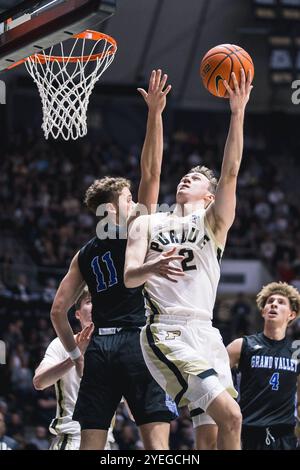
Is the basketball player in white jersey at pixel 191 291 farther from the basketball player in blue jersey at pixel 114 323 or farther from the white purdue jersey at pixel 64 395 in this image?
the white purdue jersey at pixel 64 395

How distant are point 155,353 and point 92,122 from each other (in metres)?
20.1

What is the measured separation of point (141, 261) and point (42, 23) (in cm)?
185

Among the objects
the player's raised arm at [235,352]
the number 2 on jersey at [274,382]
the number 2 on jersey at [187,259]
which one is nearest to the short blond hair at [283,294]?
the player's raised arm at [235,352]

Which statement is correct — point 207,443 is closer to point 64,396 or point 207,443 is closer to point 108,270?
point 108,270

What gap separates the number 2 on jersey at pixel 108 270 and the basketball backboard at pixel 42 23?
1.49 metres

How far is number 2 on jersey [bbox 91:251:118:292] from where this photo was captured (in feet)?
19.3

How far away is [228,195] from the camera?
540 centimetres

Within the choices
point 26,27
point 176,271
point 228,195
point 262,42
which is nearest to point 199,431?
point 176,271

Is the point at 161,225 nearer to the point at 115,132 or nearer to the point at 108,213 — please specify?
the point at 108,213

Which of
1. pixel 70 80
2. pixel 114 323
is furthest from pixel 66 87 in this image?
pixel 114 323


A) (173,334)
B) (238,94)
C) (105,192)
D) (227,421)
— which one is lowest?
(227,421)

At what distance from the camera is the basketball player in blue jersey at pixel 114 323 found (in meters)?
5.55

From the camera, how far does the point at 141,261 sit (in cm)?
536

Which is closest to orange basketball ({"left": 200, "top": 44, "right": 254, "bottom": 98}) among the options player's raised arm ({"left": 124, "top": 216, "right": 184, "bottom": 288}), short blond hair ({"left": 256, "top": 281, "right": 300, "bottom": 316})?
player's raised arm ({"left": 124, "top": 216, "right": 184, "bottom": 288})
